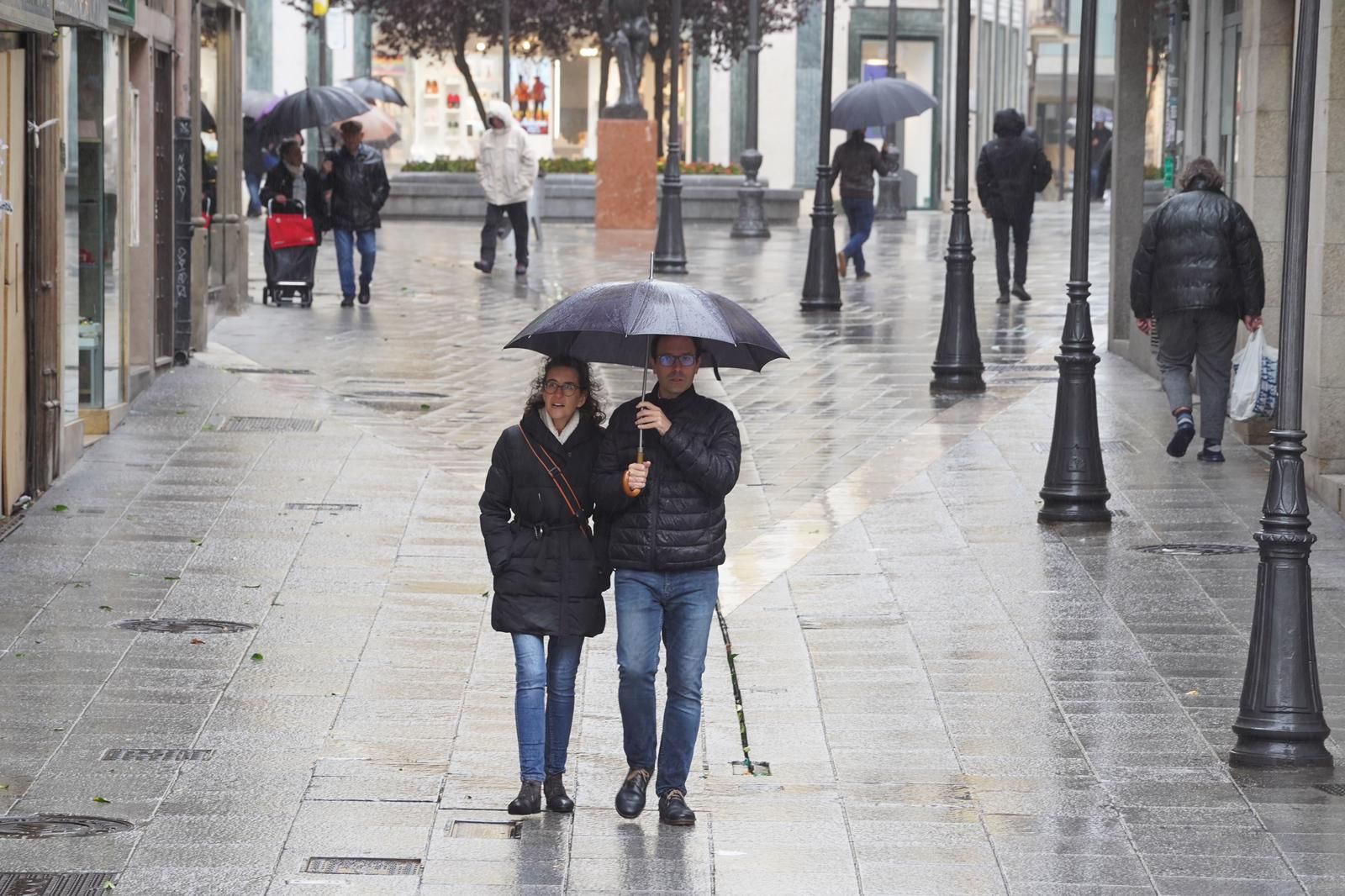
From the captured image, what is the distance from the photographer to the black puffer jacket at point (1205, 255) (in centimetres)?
1334

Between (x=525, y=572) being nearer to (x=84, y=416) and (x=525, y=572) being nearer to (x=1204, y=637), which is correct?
(x=1204, y=637)

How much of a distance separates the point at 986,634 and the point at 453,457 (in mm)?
4925

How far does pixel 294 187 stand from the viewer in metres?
22.1

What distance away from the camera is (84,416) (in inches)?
547

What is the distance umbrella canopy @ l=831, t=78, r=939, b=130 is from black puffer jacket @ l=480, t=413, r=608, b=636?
1961 centimetres

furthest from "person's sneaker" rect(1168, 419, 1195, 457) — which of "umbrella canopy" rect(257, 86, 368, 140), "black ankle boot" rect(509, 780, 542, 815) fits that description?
"umbrella canopy" rect(257, 86, 368, 140)

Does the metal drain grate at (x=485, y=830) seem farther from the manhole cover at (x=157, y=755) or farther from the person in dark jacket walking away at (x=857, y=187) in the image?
the person in dark jacket walking away at (x=857, y=187)

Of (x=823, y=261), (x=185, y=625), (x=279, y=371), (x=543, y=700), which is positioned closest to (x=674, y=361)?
(x=543, y=700)

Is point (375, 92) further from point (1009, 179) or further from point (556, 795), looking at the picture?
point (556, 795)

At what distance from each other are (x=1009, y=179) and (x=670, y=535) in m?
16.5

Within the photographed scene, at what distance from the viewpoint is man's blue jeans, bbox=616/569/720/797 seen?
6637 millimetres

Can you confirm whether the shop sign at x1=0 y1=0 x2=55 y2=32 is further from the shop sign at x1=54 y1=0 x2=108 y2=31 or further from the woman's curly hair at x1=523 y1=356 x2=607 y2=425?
the woman's curly hair at x1=523 y1=356 x2=607 y2=425

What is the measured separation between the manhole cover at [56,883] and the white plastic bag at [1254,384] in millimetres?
9254

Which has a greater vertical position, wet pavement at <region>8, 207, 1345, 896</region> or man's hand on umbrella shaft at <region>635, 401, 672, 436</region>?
man's hand on umbrella shaft at <region>635, 401, 672, 436</region>
